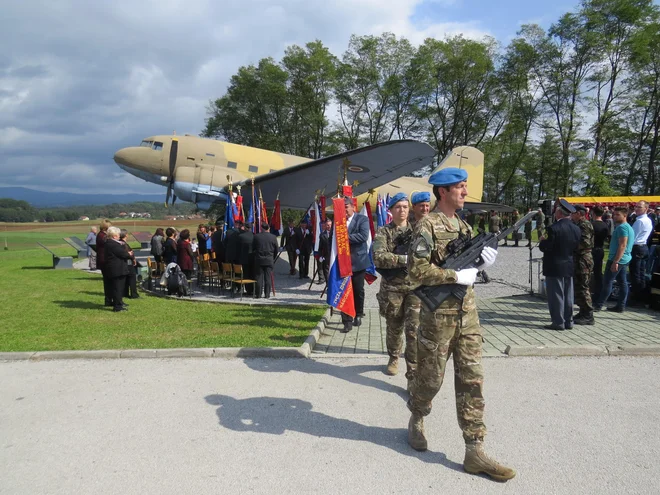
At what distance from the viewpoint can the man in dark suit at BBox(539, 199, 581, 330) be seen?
6.75 meters

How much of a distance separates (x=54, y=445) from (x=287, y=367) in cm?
258

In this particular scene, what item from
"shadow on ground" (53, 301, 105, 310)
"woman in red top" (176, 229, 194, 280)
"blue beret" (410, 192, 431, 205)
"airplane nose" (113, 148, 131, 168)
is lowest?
"shadow on ground" (53, 301, 105, 310)

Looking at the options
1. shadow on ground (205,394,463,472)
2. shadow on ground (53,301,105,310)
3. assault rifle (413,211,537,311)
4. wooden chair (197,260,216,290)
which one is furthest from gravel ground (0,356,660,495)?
wooden chair (197,260,216,290)

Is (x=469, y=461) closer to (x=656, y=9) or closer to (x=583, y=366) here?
(x=583, y=366)

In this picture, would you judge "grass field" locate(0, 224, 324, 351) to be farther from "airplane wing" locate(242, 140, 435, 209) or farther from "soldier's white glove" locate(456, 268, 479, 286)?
"airplane wing" locate(242, 140, 435, 209)

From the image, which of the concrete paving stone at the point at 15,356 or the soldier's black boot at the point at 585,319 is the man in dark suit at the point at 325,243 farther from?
the concrete paving stone at the point at 15,356

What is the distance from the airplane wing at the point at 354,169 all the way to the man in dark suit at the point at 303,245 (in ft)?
6.76

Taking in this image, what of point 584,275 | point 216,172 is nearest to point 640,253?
point 584,275

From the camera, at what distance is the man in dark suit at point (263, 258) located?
10.4m

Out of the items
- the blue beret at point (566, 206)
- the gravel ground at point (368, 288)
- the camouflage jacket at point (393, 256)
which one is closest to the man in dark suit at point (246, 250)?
the gravel ground at point (368, 288)

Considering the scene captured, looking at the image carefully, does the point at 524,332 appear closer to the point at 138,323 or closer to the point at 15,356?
the point at 138,323

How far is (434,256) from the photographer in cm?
315

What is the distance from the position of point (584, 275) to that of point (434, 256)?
574 centimetres

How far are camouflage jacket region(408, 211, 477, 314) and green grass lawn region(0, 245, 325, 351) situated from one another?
3506mm
